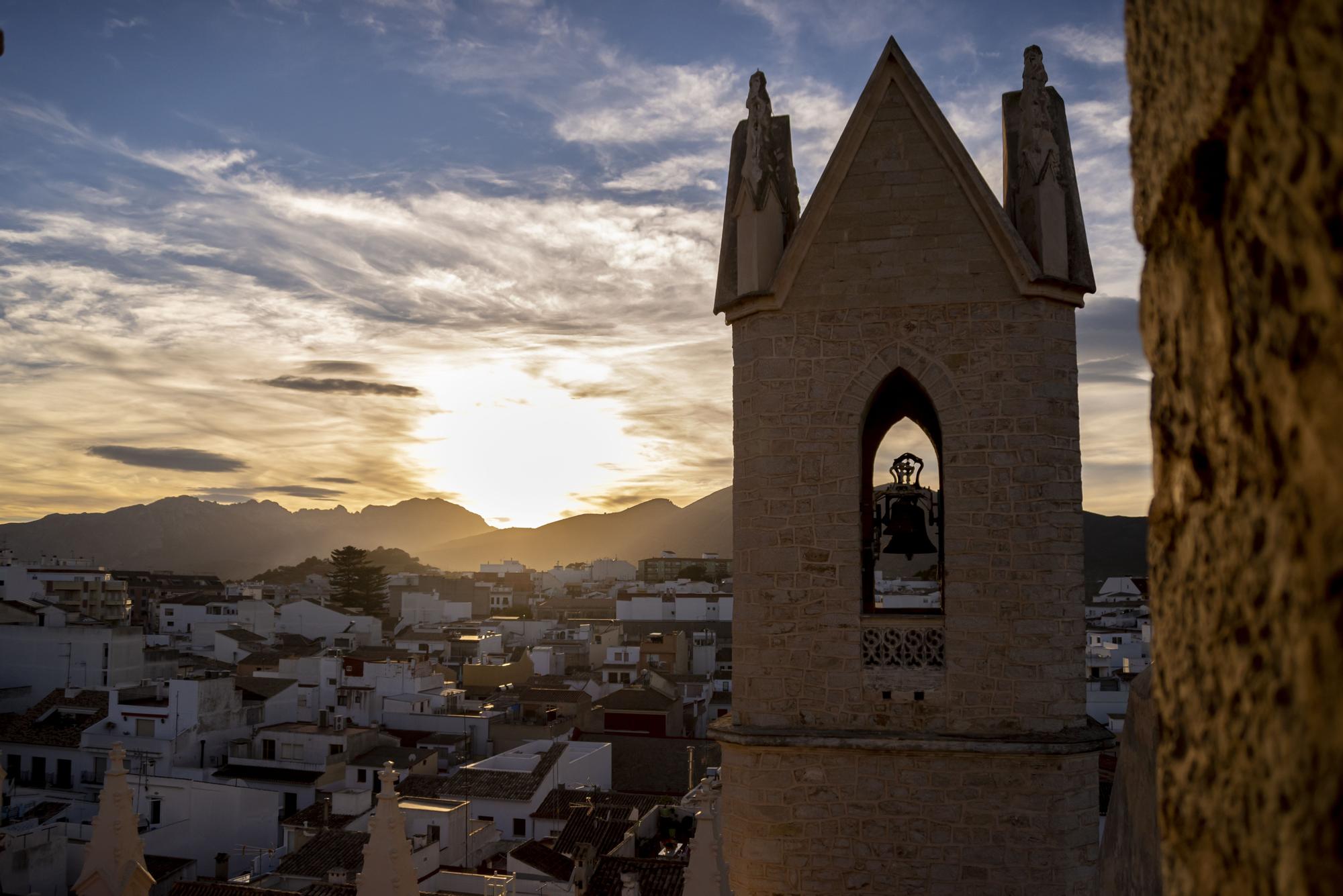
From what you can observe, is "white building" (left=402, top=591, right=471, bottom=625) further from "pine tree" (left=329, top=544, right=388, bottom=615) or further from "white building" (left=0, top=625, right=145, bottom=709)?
"white building" (left=0, top=625, right=145, bottom=709)

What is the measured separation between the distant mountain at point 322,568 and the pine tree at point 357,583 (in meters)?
2.76

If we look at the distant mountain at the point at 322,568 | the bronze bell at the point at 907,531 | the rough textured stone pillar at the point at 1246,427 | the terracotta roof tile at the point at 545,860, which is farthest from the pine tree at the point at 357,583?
the rough textured stone pillar at the point at 1246,427

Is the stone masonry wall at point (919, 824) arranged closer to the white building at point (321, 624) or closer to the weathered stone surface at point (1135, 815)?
the weathered stone surface at point (1135, 815)

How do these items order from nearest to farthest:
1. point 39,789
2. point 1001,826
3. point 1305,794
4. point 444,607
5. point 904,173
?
1. point 1305,794
2. point 1001,826
3. point 904,173
4. point 39,789
5. point 444,607

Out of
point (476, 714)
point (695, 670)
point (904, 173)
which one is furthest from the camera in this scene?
point (695, 670)

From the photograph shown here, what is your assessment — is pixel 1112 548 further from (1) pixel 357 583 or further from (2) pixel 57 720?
(2) pixel 57 720

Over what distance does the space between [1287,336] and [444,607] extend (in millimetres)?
86667

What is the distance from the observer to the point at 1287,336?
35.0 inches

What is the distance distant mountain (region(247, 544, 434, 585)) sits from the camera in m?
120

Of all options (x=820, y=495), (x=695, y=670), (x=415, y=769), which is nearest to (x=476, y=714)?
(x=415, y=769)

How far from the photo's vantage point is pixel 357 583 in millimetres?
83750

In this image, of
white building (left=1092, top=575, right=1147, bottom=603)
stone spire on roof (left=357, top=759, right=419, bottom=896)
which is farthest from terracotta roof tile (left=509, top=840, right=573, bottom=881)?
white building (left=1092, top=575, right=1147, bottom=603)

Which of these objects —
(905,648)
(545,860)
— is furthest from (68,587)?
(905,648)

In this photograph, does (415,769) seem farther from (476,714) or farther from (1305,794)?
(1305,794)
